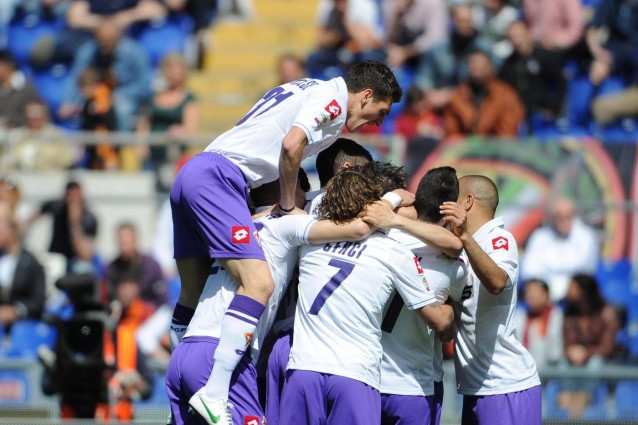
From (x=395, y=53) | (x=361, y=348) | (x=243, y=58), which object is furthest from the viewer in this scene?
(x=243, y=58)

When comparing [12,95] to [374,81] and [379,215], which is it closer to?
[374,81]

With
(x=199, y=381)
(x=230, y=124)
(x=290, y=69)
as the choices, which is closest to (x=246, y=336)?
(x=199, y=381)

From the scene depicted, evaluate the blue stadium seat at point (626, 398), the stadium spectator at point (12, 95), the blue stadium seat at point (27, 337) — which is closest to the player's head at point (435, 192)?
the blue stadium seat at point (626, 398)

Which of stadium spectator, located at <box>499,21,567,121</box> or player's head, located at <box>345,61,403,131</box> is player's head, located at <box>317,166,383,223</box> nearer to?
player's head, located at <box>345,61,403,131</box>

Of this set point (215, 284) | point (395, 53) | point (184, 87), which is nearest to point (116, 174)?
point (184, 87)

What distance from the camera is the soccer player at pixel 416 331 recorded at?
628cm

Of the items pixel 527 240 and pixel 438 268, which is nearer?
pixel 438 268

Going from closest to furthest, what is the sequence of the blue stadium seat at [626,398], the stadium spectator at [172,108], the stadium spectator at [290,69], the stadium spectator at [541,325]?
the blue stadium seat at [626,398] → the stadium spectator at [541,325] → the stadium spectator at [172,108] → the stadium spectator at [290,69]

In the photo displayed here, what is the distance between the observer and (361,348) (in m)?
6.01

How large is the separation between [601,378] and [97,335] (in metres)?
4.20

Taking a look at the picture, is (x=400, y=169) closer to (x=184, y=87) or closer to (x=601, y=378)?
(x=601, y=378)

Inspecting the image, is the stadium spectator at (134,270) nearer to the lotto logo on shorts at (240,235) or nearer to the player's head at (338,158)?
the player's head at (338,158)

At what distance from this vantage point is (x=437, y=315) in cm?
608

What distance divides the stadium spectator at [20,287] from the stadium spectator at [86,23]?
451 centimetres
